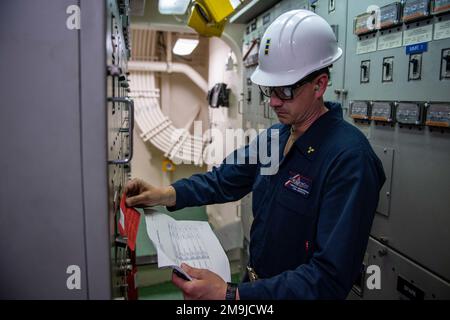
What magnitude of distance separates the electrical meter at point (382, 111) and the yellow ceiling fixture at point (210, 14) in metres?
1.18

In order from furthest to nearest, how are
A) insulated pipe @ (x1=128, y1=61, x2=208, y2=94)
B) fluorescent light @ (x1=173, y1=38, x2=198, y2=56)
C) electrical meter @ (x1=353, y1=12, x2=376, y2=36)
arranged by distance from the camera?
insulated pipe @ (x1=128, y1=61, x2=208, y2=94)
fluorescent light @ (x1=173, y1=38, x2=198, y2=56)
electrical meter @ (x1=353, y1=12, x2=376, y2=36)

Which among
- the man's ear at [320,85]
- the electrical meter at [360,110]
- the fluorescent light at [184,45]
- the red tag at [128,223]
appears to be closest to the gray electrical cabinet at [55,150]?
the red tag at [128,223]

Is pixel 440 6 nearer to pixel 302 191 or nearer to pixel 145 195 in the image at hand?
pixel 302 191

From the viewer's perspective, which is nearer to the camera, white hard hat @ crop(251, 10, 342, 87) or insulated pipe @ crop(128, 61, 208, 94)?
white hard hat @ crop(251, 10, 342, 87)

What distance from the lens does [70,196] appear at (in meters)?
0.98

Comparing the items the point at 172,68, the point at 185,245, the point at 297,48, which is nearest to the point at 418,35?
the point at 297,48

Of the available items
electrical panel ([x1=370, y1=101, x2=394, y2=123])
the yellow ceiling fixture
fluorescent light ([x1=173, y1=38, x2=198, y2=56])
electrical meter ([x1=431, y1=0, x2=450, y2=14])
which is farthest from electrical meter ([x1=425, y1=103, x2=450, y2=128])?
fluorescent light ([x1=173, y1=38, x2=198, y2=56])

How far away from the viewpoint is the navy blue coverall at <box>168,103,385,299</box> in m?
1.15

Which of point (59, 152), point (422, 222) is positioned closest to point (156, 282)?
point (422, 222)

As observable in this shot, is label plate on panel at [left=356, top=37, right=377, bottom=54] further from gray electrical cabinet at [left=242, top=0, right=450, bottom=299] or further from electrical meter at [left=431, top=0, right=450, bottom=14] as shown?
electrical meter at [left=431, top=0, right=450, bottom=14]

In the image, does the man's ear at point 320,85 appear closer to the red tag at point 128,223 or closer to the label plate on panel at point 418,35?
the label plate on panel at point 418,35

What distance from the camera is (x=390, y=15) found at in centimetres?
176
